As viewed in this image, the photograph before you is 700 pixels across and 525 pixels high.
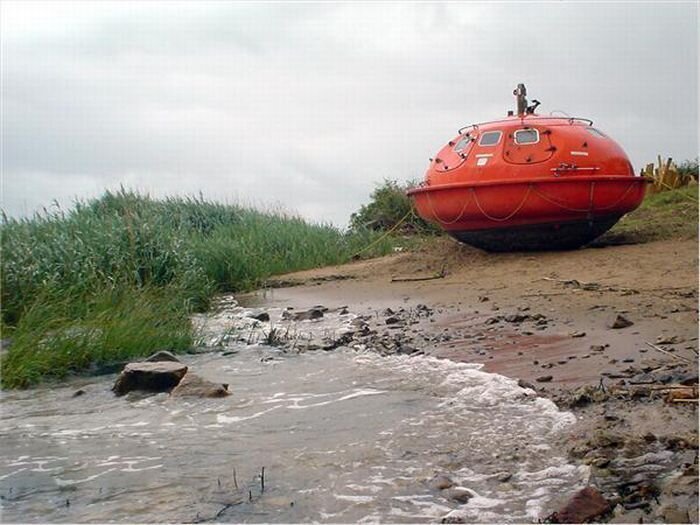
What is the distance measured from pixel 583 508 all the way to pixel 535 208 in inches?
344

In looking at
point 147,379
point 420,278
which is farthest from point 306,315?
point 147,379

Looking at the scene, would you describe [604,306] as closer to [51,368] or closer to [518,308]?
[518,308]

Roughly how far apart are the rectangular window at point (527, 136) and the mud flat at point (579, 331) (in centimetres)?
157

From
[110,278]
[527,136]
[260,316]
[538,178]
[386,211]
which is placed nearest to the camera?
[110,278]

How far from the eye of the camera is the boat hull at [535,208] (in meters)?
11.6

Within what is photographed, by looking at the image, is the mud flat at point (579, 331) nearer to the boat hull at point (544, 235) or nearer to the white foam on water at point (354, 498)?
the boat hull at point (544, 235)

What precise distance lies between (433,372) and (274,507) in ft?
9.28

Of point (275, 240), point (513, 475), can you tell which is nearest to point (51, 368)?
point (513, 475)

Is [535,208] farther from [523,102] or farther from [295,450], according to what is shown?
[295,450]

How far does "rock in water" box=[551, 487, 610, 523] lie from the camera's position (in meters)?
3.29

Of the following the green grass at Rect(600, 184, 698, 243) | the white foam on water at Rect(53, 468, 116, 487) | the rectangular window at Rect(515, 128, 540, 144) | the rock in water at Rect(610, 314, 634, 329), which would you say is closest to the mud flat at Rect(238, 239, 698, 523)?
the rock in water at Rect(610, 314, 634, 329)

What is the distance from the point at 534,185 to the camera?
1162cm

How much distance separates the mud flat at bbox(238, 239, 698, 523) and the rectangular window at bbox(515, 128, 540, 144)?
157 centimetres

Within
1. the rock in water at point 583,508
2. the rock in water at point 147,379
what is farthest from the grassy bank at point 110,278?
the rock in water at point 583,508
